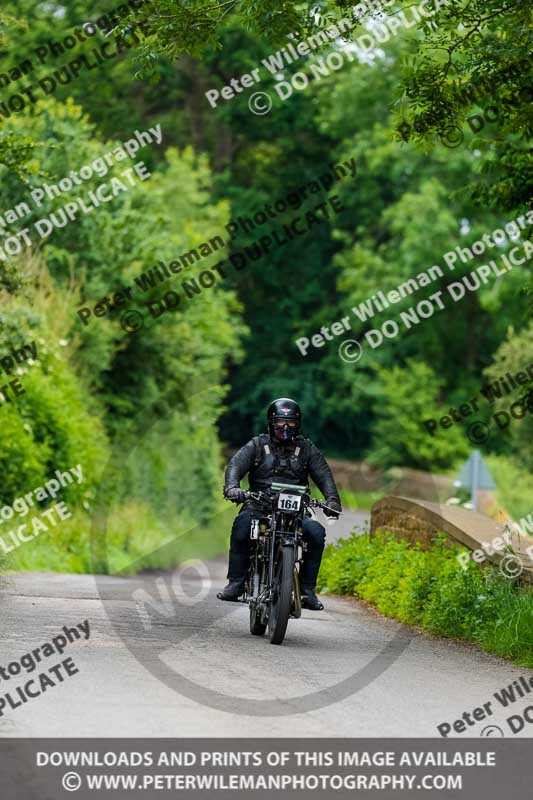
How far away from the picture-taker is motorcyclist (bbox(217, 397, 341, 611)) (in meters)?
12.3

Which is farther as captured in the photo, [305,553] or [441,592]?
[441,592]

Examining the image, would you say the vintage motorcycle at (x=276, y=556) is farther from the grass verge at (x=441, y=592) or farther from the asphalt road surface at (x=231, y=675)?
the grass verge at (x=441, y=592)

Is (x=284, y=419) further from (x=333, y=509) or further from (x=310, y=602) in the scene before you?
(x=310, y=602)

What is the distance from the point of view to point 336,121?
55531 mm

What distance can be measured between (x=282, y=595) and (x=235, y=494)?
3.12 feet

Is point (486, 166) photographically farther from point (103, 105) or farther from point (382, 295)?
point (103, 105)

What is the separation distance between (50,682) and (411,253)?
140ft

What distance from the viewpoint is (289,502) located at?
11984 mm
